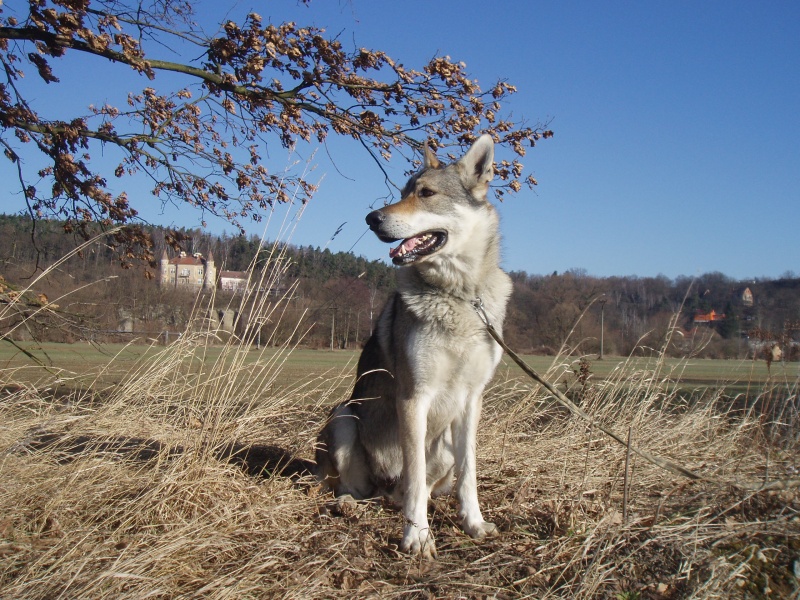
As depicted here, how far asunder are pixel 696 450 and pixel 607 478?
55.0 inches

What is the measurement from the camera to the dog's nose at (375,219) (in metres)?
3.57

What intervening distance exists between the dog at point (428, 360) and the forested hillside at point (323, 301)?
2.75 feet

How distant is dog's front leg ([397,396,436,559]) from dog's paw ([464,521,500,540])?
0.29m

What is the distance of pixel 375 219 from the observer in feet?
11.7

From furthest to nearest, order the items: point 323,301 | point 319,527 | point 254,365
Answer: point 323,301, point 254,365, point 319,527

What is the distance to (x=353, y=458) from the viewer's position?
3.98m

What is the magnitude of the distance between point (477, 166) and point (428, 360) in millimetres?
1486

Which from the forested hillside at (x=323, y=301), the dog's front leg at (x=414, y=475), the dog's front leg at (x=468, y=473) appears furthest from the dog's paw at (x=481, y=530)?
the forested hillside at (x=323, y=301)

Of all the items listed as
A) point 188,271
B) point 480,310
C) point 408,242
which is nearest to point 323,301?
point 188,271

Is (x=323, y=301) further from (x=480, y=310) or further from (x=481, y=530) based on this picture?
(x=481, y=530)

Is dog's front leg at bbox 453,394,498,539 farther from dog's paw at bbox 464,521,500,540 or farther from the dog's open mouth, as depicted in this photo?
the dog's open mouth

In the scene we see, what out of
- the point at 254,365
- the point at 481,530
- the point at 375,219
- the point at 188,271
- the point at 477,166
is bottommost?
the point at 481,530

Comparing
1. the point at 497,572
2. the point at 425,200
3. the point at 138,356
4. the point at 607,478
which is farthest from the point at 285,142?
the point at 497,572

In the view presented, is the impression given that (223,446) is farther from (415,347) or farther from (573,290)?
(573,290)
